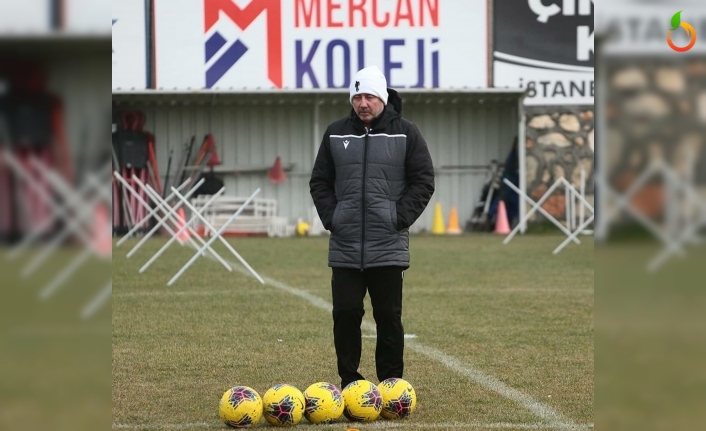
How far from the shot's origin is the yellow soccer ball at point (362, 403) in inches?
234

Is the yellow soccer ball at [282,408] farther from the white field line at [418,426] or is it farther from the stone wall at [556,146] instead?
the stone wall at [556,146]

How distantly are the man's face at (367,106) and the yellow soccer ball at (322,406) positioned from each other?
1521 millimetres

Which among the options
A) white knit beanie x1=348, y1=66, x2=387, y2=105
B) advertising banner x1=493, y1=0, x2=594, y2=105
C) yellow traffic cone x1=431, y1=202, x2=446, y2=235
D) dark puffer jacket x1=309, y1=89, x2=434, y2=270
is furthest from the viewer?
advertising banner x1=493, y1=0, x2=594, y2=105

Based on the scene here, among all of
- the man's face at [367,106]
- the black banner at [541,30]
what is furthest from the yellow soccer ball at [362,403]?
the black banner at [541,30]

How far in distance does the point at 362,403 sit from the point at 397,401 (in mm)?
198

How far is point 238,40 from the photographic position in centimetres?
2612

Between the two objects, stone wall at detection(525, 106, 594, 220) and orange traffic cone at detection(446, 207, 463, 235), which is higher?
stone wall at detection(525, 106, 594, 220)

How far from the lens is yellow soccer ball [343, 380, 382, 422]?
5.95 meters

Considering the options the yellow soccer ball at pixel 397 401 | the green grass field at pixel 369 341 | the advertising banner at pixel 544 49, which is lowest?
the green grass field at pixel 369 341

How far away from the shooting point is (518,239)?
23047mm

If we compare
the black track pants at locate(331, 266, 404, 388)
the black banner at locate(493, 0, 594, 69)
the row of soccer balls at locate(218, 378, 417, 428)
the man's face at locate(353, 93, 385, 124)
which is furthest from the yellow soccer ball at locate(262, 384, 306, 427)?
the black banner at locate(493, 0, 594, 69)

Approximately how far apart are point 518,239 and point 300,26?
24.0 ft

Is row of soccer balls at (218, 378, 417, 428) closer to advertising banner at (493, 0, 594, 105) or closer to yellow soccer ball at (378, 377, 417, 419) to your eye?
yellow soccer ball at (378, 377, 417, 419)

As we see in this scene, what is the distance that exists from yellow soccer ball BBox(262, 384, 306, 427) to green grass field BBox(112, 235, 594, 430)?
9 cm
